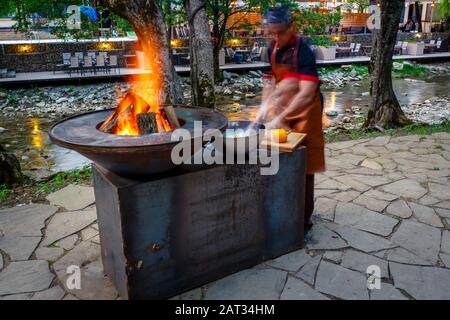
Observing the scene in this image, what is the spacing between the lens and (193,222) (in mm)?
3658

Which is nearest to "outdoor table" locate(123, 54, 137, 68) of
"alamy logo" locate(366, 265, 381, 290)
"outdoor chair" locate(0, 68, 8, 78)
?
Answer: "outdoor chair" locate(0, 68, 8, 78)

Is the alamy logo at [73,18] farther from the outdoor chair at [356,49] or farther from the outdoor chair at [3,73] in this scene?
the outdoor chair at [356,49]

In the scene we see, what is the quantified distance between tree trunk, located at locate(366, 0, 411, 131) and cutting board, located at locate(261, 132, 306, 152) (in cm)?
619

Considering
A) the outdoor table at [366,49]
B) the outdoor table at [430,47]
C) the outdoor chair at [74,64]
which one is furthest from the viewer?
the outdoor table at [430,47]

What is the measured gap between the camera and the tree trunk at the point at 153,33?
833 cm

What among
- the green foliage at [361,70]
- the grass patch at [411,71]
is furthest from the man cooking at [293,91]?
the grass patch at [411,71]

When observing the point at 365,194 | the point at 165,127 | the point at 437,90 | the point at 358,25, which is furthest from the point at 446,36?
the point at 165,127

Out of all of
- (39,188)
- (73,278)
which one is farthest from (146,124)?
(39,188)

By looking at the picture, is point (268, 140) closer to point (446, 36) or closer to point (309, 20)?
point (309, 20)

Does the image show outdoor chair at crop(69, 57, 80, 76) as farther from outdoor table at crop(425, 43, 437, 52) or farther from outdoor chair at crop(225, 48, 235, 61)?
outdoor table at crop(425, 43, 437, 52)

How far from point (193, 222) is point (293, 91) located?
1.79 meters

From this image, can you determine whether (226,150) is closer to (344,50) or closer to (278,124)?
(278,124)

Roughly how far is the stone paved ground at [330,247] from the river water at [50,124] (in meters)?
4.31
